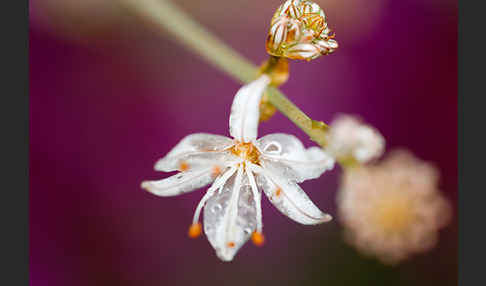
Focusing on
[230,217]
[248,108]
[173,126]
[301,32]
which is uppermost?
[173,126]

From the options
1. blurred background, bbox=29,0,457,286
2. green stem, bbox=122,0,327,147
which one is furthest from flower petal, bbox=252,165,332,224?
blurred background, bbox=29,0,457,286

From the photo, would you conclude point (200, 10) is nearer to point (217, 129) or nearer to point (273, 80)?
point (217, 129)

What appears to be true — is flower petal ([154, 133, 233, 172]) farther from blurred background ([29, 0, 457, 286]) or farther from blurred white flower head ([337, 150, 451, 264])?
blurred background ([29, 0, 457, 286])

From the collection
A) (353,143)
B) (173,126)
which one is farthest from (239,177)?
(173,126)

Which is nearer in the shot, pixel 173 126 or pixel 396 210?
pixel 396 210

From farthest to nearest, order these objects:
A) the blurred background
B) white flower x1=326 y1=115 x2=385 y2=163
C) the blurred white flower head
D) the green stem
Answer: the blurred background < the blurred white flower head < the green stem < white flower x1=326 y1=115 x2=385 y2=163

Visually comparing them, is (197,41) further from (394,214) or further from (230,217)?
(394,214)
